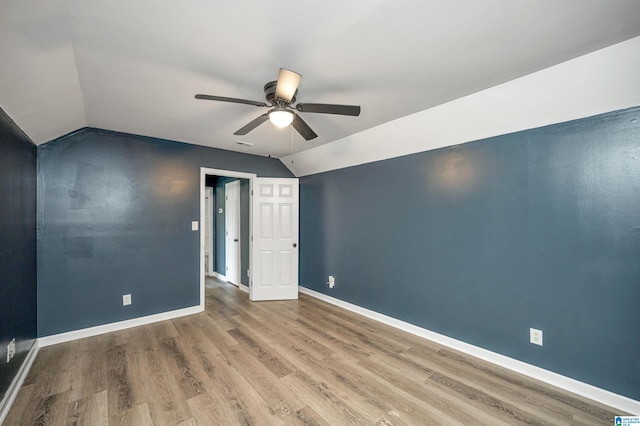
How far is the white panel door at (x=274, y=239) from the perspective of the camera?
14.2 feet

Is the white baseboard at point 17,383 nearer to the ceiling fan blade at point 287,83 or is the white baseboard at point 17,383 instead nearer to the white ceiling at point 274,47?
the white ceiling at point 274,47

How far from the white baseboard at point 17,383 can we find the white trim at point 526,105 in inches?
155

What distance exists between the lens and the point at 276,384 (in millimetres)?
2148

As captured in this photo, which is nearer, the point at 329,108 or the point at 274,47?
the point at 274,47

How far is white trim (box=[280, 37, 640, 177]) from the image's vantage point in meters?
1.72

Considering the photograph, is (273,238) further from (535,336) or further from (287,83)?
(535,336)

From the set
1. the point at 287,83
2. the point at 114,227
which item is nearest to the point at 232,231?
the point at 114,227

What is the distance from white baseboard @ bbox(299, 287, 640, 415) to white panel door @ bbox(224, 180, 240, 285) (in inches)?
115

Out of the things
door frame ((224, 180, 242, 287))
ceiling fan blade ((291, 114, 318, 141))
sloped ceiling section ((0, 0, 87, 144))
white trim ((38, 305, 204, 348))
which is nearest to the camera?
sloped ceiling section ((0, 0, 87, 144))

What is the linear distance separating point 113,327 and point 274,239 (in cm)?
236

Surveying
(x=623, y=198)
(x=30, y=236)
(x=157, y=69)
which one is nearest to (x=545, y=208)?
(x=623, y=198)

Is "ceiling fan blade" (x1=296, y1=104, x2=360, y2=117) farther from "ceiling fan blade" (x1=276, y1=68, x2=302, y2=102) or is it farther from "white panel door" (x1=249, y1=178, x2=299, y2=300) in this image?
"white panel door" (x1=249, y1=178, x2=299, y2=300)

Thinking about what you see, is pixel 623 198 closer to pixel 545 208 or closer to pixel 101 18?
pixel 545 208

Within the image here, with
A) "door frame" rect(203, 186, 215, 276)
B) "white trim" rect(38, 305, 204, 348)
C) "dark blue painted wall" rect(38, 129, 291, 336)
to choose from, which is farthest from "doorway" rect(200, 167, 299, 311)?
"door frame" rect(203, 186, 215, 276)
